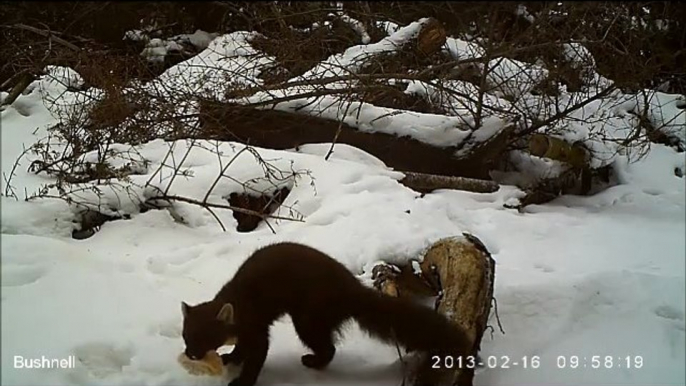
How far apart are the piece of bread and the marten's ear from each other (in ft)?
0.27

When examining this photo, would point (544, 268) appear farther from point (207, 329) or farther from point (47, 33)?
point (47, 33)

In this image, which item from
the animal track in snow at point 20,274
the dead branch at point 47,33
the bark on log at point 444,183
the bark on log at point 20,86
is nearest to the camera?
the animal track in snow at point 20,274

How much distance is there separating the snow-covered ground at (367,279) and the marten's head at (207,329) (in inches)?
2.0

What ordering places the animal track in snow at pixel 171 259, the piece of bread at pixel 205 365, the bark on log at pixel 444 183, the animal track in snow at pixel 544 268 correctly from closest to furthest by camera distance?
the piece of bread at pixel 205 365 → the animal track in snow at pixel 544 268 → the animal track in snow at pixel 171 259 → the bark on log at pixel 444 183

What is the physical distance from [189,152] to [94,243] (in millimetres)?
917

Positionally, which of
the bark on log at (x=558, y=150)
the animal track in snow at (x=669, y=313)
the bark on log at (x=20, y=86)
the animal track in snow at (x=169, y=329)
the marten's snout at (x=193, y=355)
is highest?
→ the animal track in snow at (x=669, y=313)

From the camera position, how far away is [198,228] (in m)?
2.72

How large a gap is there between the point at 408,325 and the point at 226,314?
0.43 meters

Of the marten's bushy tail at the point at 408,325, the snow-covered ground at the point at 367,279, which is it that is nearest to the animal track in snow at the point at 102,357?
the snow-covered ground at the point at 367,279

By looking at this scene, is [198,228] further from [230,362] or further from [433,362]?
[433,362]

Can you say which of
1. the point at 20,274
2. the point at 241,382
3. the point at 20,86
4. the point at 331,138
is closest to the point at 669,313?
the point at 241,382

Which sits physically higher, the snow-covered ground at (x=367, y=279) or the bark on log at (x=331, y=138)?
the snow-covered ground at (x=367, y=279)

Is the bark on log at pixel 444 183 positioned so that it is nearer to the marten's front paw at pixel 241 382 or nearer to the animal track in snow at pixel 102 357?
the marten's front paw at pixel 241 382

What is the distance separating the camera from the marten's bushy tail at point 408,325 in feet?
5.00
